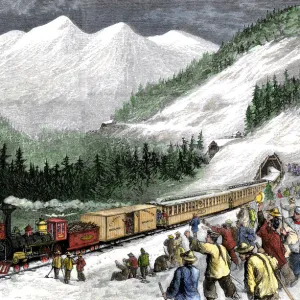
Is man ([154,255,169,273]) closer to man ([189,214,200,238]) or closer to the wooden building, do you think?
man ([189,214,200,238])

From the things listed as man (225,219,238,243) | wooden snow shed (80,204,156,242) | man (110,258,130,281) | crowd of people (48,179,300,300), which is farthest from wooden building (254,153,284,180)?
man (110,258,130,281)

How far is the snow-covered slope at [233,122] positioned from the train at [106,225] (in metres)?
0.18

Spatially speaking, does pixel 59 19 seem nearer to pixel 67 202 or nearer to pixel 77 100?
pixel 77 100

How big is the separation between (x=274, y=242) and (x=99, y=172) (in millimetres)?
2270

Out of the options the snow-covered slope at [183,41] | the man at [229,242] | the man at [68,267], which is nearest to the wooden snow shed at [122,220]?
the man at [68,267]

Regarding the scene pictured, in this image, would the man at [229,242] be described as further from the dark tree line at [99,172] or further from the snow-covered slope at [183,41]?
the snow-covered slope at [183,41]

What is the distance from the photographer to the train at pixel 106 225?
594cm

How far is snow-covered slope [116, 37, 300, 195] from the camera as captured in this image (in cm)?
638

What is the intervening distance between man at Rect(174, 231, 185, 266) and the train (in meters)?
0.29

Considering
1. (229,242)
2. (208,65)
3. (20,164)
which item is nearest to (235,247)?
(229,242)

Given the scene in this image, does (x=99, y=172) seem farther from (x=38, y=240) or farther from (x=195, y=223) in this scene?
(x=195, y=223)

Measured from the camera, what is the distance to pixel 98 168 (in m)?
6.12

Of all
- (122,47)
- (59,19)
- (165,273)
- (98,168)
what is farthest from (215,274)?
(59,19)

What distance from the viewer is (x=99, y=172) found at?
20.0ft
